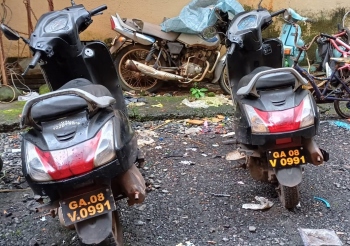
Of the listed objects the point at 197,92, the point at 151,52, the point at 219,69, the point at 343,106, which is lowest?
the point at 343,106

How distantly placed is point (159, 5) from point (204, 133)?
283 centimetres

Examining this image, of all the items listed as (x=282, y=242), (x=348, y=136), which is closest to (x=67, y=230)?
(x=282, y=242)

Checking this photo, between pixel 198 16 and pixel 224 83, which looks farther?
pixel 224 83

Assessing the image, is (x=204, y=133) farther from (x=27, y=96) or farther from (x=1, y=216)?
(x=27, y=96)

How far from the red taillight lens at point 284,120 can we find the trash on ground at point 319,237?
26.9 inches

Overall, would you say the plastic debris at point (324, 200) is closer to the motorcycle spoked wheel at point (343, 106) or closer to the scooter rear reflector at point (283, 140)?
the scooter rear reflector at point (283, 140)

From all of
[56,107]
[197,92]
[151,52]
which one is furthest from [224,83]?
[56,107]

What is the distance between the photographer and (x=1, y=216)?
3.27 metres

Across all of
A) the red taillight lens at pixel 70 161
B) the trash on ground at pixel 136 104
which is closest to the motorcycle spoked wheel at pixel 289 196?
the red taillight lens at pixel 70 161

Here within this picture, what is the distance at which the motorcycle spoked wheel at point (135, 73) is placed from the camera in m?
6.29

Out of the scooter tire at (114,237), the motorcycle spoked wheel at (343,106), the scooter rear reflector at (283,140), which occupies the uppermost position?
the scooter rear reflector at (283,140)

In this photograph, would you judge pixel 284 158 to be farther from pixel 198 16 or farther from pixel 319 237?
pixel 198 16

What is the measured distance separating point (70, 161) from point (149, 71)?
4005 millimetres

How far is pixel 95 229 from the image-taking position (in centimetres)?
231
